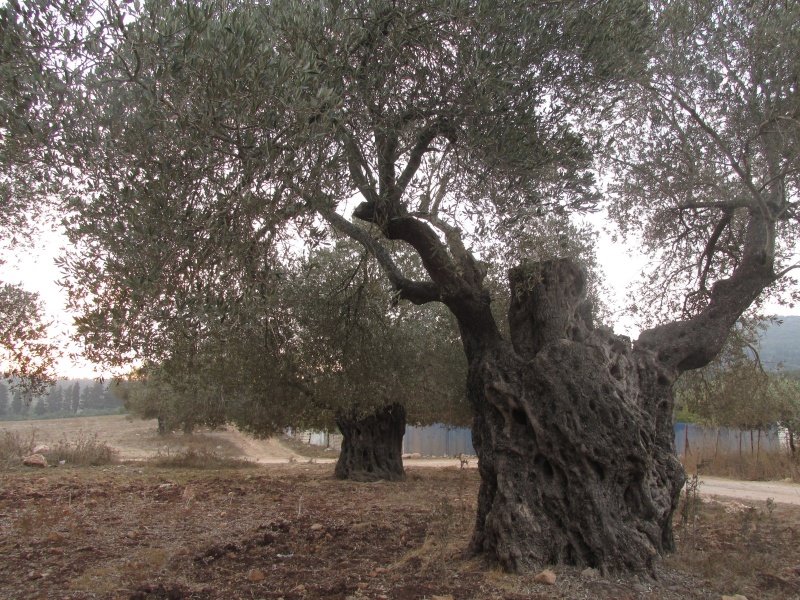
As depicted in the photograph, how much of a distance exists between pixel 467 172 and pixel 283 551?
4834 mm

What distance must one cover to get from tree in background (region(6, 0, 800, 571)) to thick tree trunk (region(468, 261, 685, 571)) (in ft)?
0.08

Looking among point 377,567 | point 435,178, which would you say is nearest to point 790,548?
point 377,567

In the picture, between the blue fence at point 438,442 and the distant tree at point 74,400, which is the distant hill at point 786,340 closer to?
the blue fence at point 438,442

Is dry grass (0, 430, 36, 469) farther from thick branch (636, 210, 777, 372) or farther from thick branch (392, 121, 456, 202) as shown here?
thick branch (636, 210, 777, 372)

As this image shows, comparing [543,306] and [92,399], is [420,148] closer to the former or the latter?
[543,306]

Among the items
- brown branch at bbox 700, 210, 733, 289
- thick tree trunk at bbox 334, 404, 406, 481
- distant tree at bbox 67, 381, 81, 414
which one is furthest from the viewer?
distant tree at bbox 67, 381, 81, 414

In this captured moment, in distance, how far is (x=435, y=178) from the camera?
7.27 meters

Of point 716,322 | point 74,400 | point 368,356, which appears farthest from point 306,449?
point 74,400

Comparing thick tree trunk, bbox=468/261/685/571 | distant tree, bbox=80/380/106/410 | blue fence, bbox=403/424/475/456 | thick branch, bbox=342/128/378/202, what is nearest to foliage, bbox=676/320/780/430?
thick tree trunk, bbox=468/261/685/571

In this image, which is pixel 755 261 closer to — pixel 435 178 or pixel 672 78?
pixel 672 78

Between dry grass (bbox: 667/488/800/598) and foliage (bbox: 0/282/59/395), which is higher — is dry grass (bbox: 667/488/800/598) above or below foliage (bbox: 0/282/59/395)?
below

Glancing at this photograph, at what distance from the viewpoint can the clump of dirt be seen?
5.49 m

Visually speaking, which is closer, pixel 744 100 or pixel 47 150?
pixel 47 150

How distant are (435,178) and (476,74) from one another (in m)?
1.51
